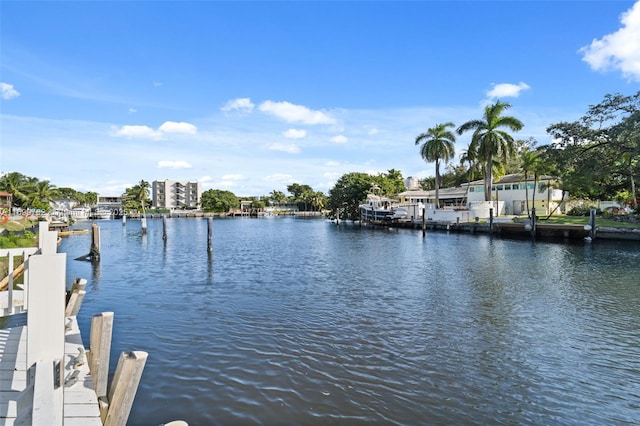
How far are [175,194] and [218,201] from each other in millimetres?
26938

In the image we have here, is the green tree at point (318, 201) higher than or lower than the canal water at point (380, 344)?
higher

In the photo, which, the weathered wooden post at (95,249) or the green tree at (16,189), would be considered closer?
the weathered wooden post at (95,249)

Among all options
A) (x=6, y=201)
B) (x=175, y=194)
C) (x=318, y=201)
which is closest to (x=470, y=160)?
(x=6, y=201)

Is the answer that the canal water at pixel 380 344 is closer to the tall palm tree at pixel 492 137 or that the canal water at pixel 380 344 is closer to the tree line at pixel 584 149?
the tree line at pixel 584 149

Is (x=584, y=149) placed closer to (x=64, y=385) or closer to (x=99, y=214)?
(x=64, y=385)

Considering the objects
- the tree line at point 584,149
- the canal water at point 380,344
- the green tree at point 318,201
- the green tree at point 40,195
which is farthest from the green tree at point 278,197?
the canal water at point 380,344

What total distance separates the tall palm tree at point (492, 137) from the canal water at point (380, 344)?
38314mm

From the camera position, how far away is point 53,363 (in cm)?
314

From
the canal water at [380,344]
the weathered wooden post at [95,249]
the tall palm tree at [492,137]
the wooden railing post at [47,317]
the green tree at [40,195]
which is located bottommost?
the canal water at [380,344]

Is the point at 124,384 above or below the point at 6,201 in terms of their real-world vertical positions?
below

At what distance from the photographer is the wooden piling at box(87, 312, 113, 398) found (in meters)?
5.93

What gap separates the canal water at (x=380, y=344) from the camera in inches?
288

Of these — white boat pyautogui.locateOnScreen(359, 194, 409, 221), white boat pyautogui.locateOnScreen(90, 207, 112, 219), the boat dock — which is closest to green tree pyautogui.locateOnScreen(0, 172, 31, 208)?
white boat pyautogui.locateOnScreen(90, 207, 112, 219)

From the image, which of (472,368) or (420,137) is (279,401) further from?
(420,137)
